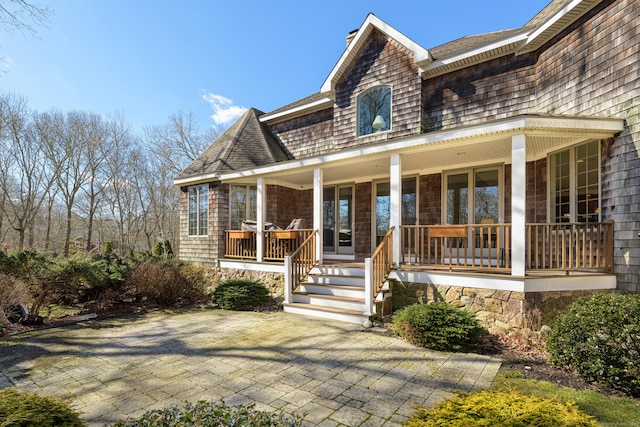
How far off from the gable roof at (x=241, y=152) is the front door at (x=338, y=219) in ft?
8.02

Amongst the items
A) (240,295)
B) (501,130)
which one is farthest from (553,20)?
(240,295)

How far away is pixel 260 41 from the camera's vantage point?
14.9 meters

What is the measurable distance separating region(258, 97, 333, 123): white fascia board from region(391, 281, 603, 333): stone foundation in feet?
24.1

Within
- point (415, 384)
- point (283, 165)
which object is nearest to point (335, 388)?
point (415, 384)

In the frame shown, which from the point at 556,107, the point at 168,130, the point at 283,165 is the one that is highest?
the point at 168,130

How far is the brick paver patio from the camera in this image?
10.6ft

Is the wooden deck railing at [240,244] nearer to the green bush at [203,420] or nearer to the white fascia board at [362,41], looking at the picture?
the white fascia board at [362,41]

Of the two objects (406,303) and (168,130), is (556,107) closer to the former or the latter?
(406,303)

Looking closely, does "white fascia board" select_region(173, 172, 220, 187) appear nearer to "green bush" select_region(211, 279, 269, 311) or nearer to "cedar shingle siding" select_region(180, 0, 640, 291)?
"cedar shingle siding" select_region(180, 0, 640, 291)

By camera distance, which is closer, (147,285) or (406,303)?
(406,303)

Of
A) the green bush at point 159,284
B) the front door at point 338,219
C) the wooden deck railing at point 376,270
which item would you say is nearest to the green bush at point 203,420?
the wooden deck railing at point 376,270

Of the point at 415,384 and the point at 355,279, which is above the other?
the point at 355,279

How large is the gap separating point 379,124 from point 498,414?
8.09m

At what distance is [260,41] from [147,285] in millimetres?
12245
